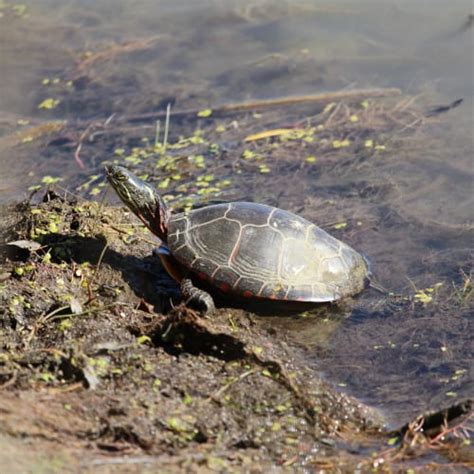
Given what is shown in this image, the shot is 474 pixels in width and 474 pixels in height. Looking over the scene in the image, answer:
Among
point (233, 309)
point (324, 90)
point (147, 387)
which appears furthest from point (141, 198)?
point (324, 90)

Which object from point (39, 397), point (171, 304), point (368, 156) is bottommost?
point (368, 156)

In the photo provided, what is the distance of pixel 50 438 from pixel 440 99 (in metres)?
7.51

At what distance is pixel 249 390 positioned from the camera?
4633mm

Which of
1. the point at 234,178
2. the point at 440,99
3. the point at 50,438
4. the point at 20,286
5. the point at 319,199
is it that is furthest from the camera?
the point at 440,99

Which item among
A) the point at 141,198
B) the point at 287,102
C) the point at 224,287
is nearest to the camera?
the point at 224,287

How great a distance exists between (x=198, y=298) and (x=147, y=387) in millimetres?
1357

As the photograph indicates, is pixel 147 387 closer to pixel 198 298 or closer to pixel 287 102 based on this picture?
pixel 198 298

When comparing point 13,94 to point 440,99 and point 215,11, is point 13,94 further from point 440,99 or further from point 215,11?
point 440,99

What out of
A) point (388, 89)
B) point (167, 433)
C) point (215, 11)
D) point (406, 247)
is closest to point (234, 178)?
point (406, 247)

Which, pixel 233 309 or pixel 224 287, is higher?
pixel 224 287

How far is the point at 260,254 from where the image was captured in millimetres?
5934

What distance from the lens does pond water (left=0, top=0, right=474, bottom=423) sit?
19.0 feet

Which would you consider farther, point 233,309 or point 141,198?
point 141,198

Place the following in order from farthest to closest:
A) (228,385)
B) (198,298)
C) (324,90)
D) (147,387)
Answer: (324,90)
(198,298)
(228,385)
(147,387)
